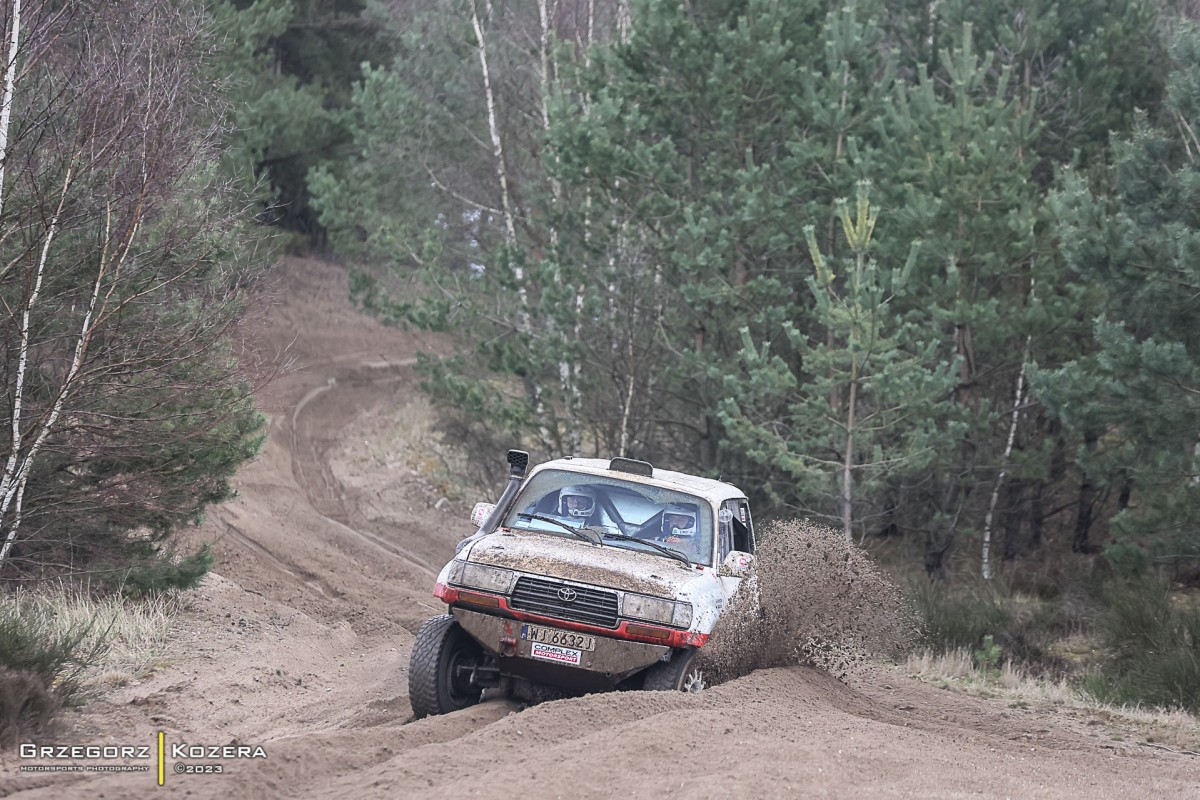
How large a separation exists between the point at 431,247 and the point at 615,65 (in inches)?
240

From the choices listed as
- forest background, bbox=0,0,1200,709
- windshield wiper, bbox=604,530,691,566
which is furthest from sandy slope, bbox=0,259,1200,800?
forest background, bbox=0,0,1200,709

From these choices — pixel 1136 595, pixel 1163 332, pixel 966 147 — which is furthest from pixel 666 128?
pixel 1136 595

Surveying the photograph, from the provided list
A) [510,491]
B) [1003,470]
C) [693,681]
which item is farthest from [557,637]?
[1003,470]

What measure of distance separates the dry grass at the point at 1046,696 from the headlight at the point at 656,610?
3.94m

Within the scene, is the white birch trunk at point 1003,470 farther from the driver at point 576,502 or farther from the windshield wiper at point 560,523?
the windshield wiper at point 560,523

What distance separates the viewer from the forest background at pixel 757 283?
1127cm

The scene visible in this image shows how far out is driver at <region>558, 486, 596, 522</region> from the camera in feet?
30.6

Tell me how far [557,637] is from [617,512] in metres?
1.41

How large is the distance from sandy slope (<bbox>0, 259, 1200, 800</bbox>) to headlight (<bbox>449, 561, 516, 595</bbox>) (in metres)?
0.77

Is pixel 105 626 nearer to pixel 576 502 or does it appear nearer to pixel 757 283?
pixel 576 502

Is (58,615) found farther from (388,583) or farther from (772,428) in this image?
(772,428)

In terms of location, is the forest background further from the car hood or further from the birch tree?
the car hood

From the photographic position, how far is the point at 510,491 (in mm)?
9664

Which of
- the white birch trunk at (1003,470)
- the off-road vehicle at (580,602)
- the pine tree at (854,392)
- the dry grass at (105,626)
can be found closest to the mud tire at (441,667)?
the off-road vehicle at (580,602)
